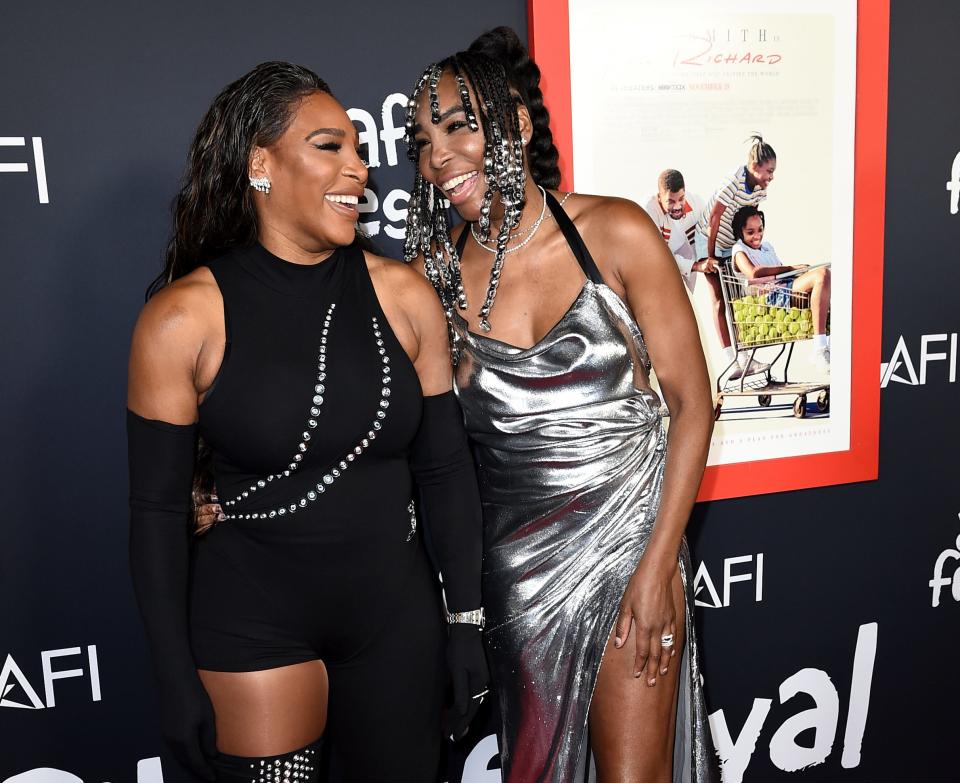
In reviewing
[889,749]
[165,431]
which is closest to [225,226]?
[165,431]

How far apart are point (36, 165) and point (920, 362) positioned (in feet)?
7.49

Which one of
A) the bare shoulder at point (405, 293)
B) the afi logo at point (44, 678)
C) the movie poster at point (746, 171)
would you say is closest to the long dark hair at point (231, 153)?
the bare shoulder at point (405, 293)

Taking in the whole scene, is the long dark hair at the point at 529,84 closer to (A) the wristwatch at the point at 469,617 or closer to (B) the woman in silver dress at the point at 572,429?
(B) the woman in silver dress at the point at 572,429

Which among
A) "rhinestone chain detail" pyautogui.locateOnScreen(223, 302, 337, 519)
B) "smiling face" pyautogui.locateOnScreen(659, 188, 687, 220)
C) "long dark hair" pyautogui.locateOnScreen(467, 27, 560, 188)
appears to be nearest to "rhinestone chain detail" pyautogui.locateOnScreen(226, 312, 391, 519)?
"rhinestone chain detail" pyautogui.locateOnScreen(223, 302, 337, 519)

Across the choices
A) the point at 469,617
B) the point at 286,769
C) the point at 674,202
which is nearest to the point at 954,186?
the point at 674,202

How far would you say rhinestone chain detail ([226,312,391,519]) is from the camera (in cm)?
151

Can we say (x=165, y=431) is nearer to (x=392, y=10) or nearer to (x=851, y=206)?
(x=392, y=10)

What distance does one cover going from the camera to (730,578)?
244cm

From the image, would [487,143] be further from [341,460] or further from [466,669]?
[466,669]

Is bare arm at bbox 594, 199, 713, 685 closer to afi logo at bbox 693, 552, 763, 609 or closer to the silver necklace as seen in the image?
the silver necklace

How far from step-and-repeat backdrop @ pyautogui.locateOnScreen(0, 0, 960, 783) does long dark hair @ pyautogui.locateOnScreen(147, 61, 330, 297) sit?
316mm

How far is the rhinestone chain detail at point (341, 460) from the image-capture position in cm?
151

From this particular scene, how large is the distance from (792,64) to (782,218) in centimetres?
38

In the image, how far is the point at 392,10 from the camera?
1963 mm
